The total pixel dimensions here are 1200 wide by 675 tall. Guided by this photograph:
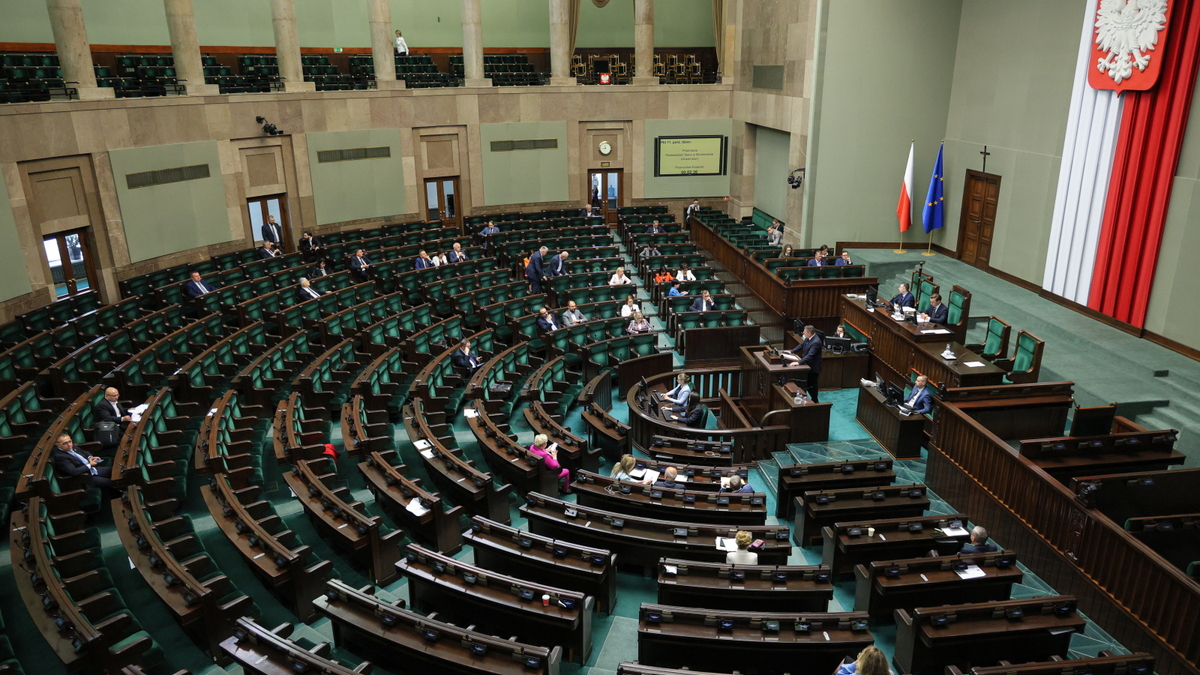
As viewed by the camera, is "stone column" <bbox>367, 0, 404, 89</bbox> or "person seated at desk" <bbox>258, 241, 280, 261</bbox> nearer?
"person seated at desk" <bbox>258, 241, 280, 261</bbox>

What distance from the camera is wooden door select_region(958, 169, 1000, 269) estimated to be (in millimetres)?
13305

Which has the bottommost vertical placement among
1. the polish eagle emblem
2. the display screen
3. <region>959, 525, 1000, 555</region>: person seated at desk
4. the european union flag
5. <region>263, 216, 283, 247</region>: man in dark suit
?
<region>959, 525, 1000, 555</region>: person seated at desk

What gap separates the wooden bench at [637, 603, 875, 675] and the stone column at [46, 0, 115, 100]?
1252 centimetres

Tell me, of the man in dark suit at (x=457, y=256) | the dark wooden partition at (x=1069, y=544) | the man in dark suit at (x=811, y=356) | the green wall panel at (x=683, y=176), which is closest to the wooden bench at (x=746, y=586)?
the dark wooden partition at (x=1069, y=544)

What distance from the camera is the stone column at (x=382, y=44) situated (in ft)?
53.2

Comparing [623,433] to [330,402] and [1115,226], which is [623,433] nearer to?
[330,402]

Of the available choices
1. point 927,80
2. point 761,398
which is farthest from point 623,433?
point 927,80

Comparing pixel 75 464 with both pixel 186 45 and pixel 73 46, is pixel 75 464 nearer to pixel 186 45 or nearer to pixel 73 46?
pixel 73 46

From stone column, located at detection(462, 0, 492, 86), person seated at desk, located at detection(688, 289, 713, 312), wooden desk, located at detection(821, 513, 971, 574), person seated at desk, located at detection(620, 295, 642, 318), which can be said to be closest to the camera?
Answer: wooden desk, located at detection(821, 513, 971, 574)

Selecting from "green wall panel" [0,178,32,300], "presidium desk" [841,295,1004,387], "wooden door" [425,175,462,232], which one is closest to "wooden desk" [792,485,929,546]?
"presidium desk" [841,295,1004,387]

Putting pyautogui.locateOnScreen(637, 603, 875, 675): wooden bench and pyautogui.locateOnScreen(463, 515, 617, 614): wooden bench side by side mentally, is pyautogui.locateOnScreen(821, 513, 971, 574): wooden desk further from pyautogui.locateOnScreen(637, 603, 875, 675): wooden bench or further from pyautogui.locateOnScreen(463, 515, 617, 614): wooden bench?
pyautogui.locateOnScreen(463, 515, 617, 614): wooden bench

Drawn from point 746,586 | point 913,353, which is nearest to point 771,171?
point 913,353

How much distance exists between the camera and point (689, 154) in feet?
63.8

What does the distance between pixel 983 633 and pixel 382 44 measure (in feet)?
51.6
